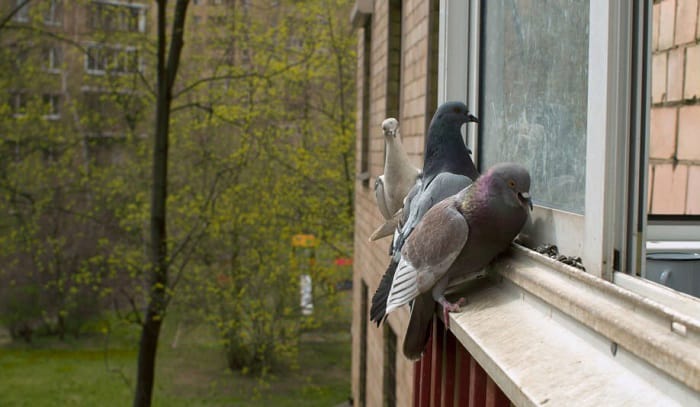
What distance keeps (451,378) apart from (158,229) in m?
11.5

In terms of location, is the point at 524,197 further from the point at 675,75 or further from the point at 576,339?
the point at 675,75

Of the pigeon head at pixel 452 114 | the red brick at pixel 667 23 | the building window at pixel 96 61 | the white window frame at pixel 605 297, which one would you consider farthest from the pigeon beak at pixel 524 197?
the building window at pixel 96 61

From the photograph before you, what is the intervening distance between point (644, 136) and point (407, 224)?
38.0 inches

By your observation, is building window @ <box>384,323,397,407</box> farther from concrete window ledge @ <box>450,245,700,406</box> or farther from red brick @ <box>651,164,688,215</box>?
concrete window ledge @ <box>450,245,700,406</box>

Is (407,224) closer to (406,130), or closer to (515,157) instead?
(515,157)

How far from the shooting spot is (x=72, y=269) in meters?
20.3

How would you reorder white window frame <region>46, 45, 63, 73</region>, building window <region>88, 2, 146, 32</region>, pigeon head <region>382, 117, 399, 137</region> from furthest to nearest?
white window frame <region>46, 45, 63, 73</region> → building window <region>88, 2, 146, 32</region> → pigeon head <region>382, 117, 399, 137</region>

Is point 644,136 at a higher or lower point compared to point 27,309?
higher

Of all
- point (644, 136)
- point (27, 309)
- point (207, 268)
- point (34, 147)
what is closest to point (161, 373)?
point (207, 268)

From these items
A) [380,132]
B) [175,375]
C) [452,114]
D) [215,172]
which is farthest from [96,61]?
[452,114]

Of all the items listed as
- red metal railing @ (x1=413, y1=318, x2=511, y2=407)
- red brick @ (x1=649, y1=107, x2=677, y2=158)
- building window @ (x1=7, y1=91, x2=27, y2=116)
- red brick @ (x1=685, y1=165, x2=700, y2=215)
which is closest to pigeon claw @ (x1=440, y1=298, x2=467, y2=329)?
red metal railing @ (x1=413, y1=318, x2=511, y2=407)

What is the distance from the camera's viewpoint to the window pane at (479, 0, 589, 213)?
2020 millimetres

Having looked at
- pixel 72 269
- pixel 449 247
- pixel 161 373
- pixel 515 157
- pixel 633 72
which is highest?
pixel 633 72

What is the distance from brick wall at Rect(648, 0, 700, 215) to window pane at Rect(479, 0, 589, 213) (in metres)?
1.09
